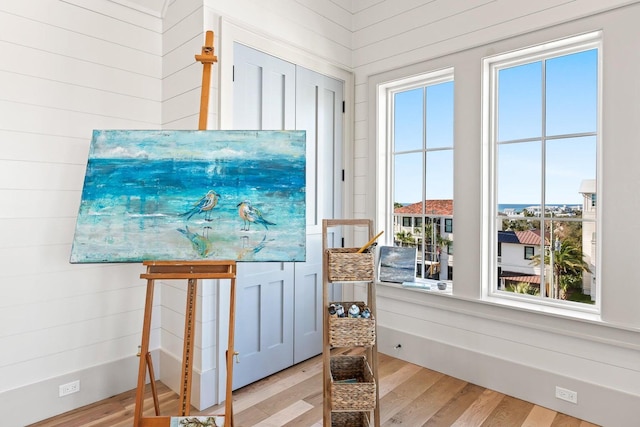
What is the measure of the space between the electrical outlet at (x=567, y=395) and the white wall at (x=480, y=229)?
3 cm

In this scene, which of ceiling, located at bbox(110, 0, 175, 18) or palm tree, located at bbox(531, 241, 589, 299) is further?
ceiling, located at bbox(110, 0, 175, 18)

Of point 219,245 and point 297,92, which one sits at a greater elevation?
point 297,92

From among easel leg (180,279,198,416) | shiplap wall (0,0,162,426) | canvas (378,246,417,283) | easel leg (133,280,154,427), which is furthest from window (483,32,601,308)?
shiplap wall (0,0,162,426)

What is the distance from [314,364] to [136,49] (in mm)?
2671

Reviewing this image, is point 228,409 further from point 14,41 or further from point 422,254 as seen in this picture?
point 14,41

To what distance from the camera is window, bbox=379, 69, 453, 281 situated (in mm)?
→ 2936

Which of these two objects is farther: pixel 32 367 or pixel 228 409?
pixel 32 367

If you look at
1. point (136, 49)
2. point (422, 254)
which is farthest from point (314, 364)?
point (136, 49)

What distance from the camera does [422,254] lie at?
122 inches

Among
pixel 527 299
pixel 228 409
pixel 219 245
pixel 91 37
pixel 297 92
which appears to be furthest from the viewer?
pixel 297 92

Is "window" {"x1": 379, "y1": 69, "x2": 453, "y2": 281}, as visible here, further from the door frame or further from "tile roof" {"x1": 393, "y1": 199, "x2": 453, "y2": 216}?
the door frame

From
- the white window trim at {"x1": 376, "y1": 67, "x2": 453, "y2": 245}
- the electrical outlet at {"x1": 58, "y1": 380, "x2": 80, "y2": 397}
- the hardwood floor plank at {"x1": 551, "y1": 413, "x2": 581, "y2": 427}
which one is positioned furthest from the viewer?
the white window trim at {"x1": 376, "y1": 67, "x2": 453, "y2": 245}

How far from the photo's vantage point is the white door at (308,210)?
254 cm

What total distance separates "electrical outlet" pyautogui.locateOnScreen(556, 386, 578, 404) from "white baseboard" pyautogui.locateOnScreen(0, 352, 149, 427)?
2.75 metres
